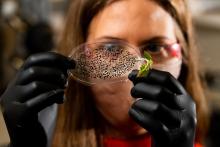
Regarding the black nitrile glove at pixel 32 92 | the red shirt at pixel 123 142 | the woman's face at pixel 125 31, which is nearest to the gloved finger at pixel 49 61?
the black nitrile glove at pixel 32 92

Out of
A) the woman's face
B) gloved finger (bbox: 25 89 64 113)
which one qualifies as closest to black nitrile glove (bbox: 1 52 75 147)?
gloved finger (bbox: 25 89 64 113)

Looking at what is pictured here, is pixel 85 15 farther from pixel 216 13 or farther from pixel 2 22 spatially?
pixel 216 13

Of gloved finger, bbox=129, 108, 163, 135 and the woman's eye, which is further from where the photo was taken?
the woman's eye

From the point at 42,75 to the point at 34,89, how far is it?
0.03m

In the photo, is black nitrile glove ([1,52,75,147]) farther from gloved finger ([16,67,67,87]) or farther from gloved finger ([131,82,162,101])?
gloved finger ([131,82,162,101])

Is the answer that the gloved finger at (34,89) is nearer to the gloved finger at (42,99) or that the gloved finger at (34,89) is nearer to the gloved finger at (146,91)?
the gloved finger at (42,99)

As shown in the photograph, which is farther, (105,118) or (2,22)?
(2,22)

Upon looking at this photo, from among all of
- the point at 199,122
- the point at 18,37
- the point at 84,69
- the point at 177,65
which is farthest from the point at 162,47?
the point at 18,37

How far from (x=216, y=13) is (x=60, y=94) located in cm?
188

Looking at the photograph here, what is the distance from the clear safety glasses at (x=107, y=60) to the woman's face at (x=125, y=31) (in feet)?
0.07

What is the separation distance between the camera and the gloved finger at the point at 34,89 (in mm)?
801

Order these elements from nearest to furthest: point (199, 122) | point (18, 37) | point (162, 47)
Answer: point (162, 47), point (199, 122), point (18, 37)

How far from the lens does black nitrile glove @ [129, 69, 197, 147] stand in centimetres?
78

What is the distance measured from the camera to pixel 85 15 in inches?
39.6
